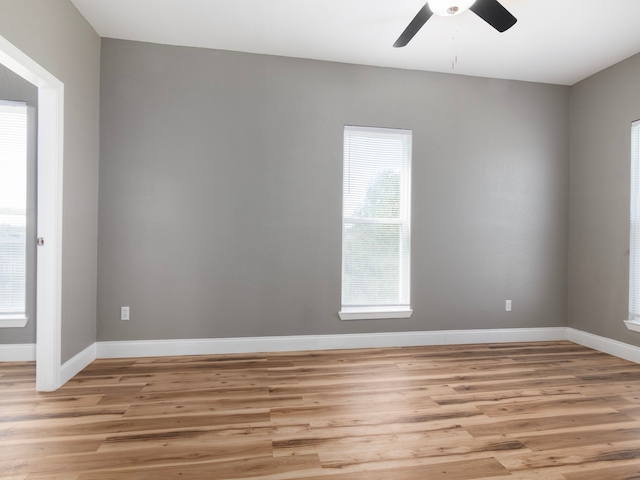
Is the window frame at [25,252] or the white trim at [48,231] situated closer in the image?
the white trim at [48,231]

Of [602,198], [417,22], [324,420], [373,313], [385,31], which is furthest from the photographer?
[602,198]

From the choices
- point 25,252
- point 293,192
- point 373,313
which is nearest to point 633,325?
point 373,313

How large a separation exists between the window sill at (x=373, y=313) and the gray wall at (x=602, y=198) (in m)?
1.99

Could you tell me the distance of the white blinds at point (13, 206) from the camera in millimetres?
3201

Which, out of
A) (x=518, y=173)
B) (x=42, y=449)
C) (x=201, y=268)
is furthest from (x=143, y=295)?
(x=518, y=173)

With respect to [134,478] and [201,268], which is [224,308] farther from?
[134,478]

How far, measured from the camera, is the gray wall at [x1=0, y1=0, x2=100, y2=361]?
96.0 inches

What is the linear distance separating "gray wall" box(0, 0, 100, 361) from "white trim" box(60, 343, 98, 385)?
0.05 metres

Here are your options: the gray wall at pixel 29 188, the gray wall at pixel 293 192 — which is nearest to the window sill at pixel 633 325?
the gray wall at pixel 293 192

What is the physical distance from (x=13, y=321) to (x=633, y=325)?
223 inches

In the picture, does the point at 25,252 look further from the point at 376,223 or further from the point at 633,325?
the point at 633,325

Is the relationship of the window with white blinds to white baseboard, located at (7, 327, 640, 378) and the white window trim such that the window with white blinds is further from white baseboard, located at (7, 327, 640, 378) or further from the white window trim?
white baseboard, located at (7, 327, 640, 378)

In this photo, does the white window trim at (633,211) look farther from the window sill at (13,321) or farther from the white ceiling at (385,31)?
the window sill at (13,321)

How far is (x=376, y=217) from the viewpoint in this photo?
150 inches
